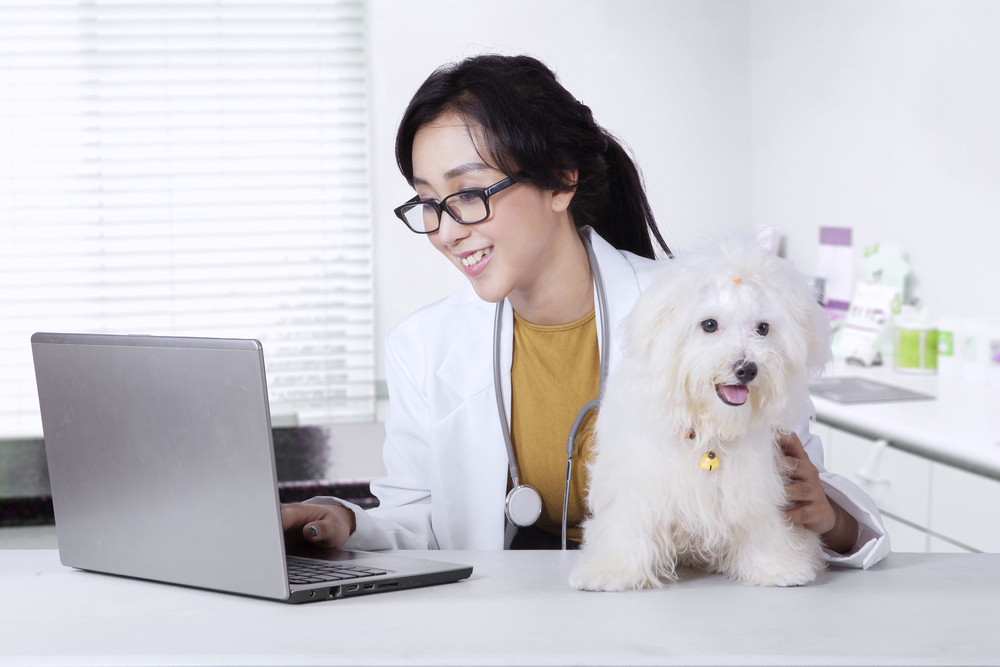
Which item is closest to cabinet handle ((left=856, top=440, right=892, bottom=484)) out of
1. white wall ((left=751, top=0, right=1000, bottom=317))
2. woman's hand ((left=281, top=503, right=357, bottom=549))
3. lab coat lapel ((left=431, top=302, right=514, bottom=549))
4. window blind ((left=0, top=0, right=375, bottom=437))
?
white wall ((left=751, top=0, right=1000, bottom=317))

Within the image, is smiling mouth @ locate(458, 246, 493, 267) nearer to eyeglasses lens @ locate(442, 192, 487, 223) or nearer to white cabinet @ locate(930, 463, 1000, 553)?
eyeglasses lens @ locate(442, 192, 487, 223)

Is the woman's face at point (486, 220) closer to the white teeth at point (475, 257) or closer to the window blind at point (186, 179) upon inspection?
the white teeth at point (475, 257)

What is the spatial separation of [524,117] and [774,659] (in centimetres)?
94

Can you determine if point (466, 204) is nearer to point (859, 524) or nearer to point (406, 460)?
point (406, 460)

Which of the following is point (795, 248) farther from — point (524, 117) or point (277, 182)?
point (524, 117)

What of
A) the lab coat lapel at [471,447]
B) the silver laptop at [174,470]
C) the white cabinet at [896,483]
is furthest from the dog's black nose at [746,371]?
the white cabinet at [896,483]

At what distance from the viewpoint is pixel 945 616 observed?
867 millimetres

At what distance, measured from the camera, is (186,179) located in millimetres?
3430

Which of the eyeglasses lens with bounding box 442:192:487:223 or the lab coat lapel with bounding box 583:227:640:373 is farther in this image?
the lab coat lapel with bounding box 583:227:640:373

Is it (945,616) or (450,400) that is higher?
(450,400)

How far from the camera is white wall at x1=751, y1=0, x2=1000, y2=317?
2.68m

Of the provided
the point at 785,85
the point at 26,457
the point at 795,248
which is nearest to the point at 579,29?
the point at 785,85

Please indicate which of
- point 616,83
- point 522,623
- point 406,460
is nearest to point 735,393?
point 522,623

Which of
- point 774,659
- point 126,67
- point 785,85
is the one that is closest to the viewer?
point 774,659
